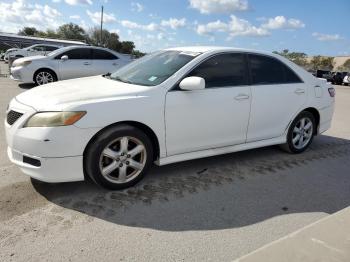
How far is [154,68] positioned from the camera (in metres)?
4.56

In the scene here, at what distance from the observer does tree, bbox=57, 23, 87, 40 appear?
3214 inches

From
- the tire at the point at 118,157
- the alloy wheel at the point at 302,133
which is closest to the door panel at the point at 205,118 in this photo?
the tire at the point at 118,157

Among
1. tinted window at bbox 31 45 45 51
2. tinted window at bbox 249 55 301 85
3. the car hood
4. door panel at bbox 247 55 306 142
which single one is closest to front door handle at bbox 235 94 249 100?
door panel at bbox 247 55 306 142

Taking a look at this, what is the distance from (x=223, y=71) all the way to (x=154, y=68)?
34.8 inches

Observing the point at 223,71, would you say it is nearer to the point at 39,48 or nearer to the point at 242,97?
the point at 242,97

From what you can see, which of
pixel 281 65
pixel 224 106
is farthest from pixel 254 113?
pixel 281 65

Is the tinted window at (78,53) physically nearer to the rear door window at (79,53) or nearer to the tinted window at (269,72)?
the rear door window at (79,53)

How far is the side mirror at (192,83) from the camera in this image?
402 cm

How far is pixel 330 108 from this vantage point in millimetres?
5988

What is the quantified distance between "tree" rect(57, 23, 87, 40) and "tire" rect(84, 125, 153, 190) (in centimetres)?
8179

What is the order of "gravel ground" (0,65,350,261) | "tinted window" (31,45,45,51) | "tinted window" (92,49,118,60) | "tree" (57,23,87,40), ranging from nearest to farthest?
1. "gravel ground" (0,65,350,261)
2. "tinted window" (92,49,118,60)
3. "tinted window" (31,45,45,51)
4. "tree" (57,23,87,40)

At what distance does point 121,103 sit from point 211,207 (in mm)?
1409

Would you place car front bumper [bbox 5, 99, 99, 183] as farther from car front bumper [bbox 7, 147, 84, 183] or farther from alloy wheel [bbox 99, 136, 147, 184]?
alloy wheel [bbox 99, 136, 147, 184]

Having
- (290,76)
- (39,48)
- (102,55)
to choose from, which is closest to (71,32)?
(39,48)
